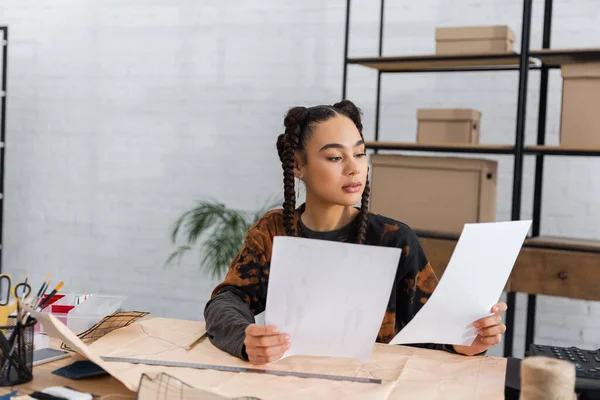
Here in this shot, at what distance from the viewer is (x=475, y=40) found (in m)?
2.43

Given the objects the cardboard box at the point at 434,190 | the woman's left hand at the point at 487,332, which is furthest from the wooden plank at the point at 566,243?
the woman's left hand at the point at 487,332

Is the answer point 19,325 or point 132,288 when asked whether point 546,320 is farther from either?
point 19,325

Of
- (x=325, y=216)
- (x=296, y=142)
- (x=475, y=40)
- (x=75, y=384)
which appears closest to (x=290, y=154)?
(x=296, y=142)

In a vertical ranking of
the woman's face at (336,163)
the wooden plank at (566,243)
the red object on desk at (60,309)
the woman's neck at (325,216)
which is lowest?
the red object on desk at (60,309)

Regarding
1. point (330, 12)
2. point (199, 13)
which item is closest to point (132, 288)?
point (199, 13)

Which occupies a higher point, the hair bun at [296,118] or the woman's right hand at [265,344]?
the hair bun at [296,118]

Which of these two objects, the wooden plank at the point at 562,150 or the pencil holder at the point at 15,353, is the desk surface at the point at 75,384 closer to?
the pencil holder at the point at 15,353

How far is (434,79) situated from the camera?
292 centimetres

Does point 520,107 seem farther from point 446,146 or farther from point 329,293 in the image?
point 329,293

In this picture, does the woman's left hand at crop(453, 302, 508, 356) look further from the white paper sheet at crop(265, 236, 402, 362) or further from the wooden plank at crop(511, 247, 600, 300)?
the wooden plank at crop(511, 247, 600, 300)

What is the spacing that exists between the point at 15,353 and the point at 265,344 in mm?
363

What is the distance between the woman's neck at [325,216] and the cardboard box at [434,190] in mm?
1100

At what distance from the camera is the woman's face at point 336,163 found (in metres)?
1.32

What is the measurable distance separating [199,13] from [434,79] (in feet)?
3.97
